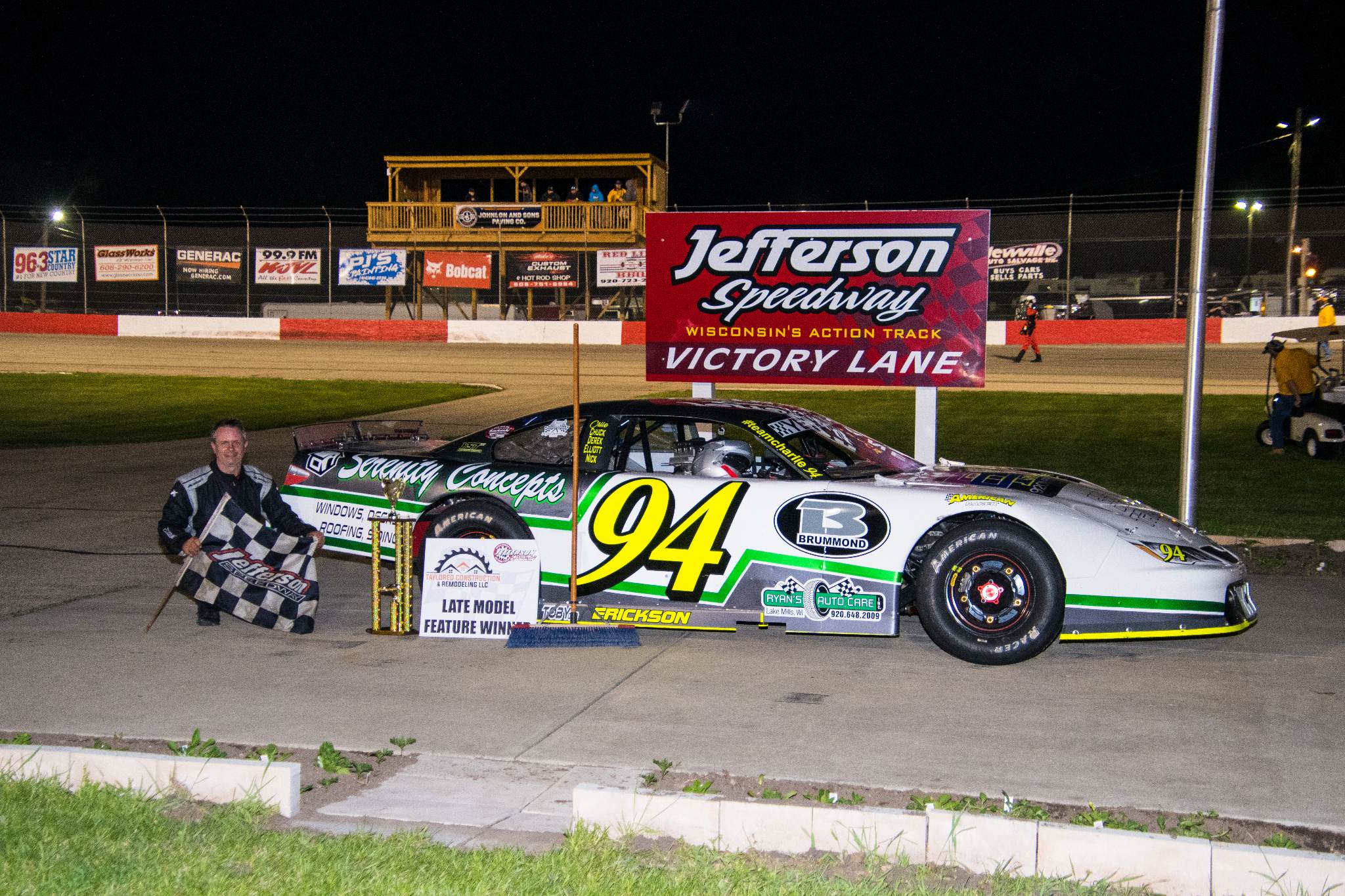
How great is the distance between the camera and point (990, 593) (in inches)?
246

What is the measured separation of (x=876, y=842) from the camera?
3.85 m

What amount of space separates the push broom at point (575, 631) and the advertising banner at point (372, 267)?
3180 cm

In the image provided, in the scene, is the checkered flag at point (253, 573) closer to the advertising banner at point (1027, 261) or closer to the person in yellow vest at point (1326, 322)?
the person in yellow vest at point (1326, 322)

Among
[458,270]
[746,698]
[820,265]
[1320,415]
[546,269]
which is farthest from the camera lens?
[458,270]

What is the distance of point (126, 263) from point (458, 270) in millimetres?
10887

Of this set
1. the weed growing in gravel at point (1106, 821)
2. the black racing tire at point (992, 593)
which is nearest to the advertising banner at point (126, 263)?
the black racing tire at point (992, 593)

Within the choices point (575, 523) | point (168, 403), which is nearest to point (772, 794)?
point (575, 523)

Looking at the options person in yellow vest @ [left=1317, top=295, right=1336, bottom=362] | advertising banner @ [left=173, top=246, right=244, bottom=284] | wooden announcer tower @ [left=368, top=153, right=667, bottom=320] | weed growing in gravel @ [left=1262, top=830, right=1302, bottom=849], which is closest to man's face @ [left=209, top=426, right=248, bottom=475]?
weed growing in gravel @ [left=1262, top=830, right=1302, bottom=849]

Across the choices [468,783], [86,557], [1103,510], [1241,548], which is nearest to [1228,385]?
[1241,548]

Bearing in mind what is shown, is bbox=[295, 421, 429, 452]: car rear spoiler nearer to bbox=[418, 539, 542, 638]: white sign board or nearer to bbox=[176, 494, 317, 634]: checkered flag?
bbox=[176, 494, 317, 634]: checkered flag

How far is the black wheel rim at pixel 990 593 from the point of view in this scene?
6203 mm

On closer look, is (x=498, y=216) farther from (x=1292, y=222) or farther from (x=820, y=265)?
(x=820, y=265)

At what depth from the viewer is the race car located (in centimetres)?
614

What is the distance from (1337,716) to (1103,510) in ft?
4.68
